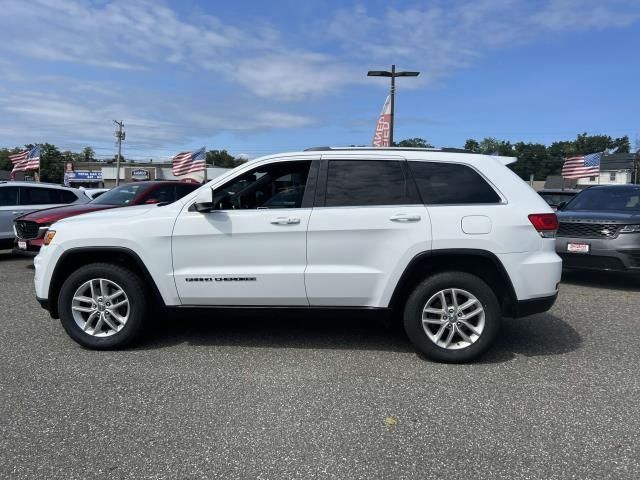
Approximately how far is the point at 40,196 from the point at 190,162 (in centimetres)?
1973

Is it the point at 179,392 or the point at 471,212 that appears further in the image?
the point at 471,212

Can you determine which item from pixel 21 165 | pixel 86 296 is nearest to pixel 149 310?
pixel 86 296

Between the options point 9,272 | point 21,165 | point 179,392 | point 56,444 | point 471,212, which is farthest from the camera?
point 21,165

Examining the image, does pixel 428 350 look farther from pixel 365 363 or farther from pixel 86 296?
pixel 86 296

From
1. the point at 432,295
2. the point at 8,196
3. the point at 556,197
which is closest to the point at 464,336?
the point at 432,295

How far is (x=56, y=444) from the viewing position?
316cm

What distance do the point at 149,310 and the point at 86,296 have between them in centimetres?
59

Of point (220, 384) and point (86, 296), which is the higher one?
point (86, 296)

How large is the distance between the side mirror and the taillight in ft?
8.94

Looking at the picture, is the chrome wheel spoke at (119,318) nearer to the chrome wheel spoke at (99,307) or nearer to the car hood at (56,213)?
the chrome wheel spoke at (99,307)

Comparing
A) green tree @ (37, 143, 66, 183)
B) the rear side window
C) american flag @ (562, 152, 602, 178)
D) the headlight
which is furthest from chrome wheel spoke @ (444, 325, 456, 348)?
green tree @ (37, 143, 66, 183)

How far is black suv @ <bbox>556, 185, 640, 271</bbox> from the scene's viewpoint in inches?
297

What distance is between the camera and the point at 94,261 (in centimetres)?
489

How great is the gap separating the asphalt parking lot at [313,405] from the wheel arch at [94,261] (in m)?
0.52
